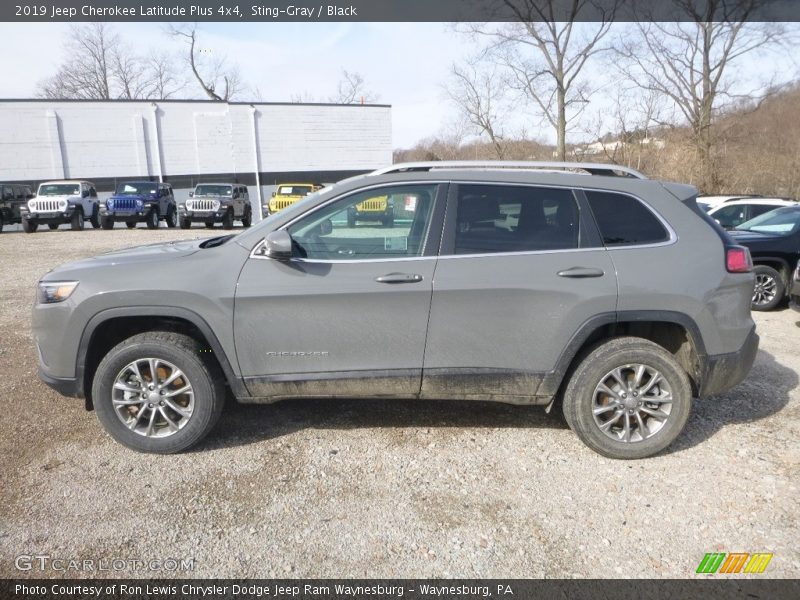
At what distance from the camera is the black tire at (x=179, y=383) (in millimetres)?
3268

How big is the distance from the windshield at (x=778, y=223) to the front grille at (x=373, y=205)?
6775 mm

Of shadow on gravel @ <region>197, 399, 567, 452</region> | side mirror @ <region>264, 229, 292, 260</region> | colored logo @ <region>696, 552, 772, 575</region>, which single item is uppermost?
side mirror @ <region>264, 229, 292, 260</region>

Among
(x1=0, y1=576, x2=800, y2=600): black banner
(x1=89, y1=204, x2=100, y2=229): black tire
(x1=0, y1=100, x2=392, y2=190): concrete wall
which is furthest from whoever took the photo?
(x1=0, y1=100, x2=392, y2=190): concrete wall

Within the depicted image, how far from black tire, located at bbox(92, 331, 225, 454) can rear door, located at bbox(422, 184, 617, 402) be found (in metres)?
1.39

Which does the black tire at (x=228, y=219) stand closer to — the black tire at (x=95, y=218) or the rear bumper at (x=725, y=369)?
the black tire at (x=95, y=218)

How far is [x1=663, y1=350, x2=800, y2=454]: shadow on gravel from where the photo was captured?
3.70 m

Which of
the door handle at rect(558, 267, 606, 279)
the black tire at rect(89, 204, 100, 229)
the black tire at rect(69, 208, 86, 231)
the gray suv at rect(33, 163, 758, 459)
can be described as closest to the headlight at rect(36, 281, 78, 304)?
the gray suv at rect(33, 163, 758, 459)

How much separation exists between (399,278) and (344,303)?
37cm

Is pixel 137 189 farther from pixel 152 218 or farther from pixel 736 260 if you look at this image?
pixel 736 260

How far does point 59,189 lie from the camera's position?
67.5 ft

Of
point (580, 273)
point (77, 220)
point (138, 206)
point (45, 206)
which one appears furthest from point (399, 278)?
point (77, 220)

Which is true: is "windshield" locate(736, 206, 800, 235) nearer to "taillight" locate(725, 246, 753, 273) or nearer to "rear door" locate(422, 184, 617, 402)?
"taillight" locate(725, 246, 753, 273)

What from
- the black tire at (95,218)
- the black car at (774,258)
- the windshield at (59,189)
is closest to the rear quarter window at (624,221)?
the black car at (774,258)

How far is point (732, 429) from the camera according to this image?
3.76 m
